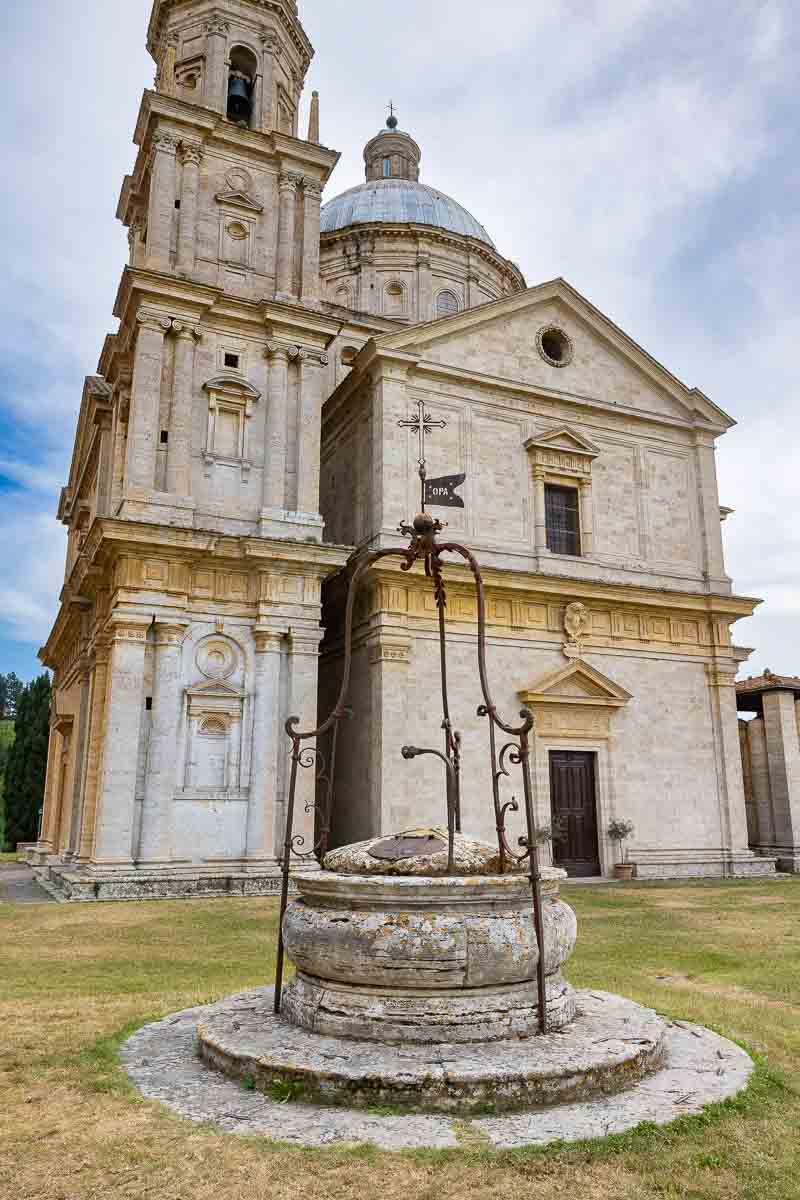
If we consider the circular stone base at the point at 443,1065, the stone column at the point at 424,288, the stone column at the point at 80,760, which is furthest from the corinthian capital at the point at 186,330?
the circular stone base at the point at 443,1065

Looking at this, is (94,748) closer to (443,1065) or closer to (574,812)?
(574,812)

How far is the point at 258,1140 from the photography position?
162 inches

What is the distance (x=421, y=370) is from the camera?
20.8 m

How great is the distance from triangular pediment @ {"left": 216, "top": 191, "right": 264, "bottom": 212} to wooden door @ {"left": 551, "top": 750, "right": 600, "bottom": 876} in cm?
1441

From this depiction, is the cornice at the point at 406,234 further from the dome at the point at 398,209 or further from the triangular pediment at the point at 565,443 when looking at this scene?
the triangular pediment at the point at 565,443

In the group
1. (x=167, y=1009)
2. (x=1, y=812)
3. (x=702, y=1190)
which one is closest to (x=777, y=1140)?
(x=702, y=1190)

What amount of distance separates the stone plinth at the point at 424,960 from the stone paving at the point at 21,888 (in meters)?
11.4

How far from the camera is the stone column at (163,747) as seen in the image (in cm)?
1595

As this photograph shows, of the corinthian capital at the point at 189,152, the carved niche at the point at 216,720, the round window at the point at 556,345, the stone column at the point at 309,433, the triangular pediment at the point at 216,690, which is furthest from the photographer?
the round window at the point at 556,345

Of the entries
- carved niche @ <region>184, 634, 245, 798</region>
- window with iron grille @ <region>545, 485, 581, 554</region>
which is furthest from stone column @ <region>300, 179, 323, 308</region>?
carved niche @ <region>184, 634, 245, 798</region>

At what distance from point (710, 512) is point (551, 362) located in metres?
5.89

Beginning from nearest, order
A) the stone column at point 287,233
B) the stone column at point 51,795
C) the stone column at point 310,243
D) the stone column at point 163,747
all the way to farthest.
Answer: the stone column at point 163,747 → the stone column at point 287,233 → the stone column at point 310,243 → the stone column at point 51,795

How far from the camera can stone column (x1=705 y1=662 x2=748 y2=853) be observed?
851 inches

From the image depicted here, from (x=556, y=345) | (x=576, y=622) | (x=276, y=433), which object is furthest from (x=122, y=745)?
(x=556, y=345)
